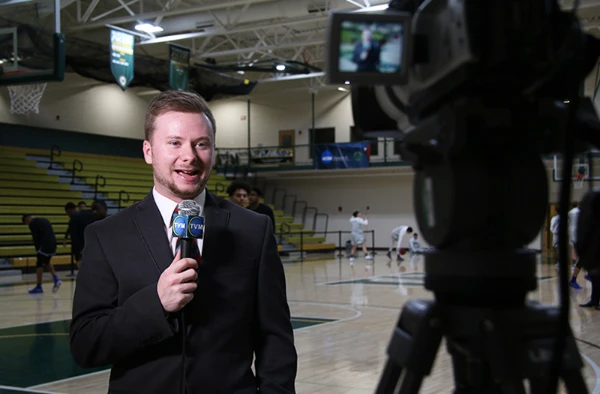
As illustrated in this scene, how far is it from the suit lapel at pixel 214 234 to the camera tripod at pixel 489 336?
2.94 ft

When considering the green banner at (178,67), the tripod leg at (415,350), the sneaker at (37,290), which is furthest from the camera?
the green banner at (178,67)

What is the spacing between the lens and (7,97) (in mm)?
23125

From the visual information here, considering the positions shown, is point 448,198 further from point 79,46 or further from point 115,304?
point 79,46

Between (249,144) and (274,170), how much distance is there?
2.08 m

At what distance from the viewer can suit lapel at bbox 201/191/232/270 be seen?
6.56 ft

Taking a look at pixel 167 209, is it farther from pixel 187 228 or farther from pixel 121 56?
pixel 121 56

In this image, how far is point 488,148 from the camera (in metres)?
1.11

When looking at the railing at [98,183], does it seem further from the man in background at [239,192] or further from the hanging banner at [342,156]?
the man in background at [239,192]

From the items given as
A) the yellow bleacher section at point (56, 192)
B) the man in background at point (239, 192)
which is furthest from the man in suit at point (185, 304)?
the yellow bleacher section at point (56, 192)

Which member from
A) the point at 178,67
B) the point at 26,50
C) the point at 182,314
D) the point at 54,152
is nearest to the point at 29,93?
the point at 178,67

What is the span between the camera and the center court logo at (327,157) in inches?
1072

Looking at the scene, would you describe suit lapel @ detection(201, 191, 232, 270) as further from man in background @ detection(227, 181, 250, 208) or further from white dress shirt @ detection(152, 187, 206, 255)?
man in background @ detection(227, 181, 250, 208)

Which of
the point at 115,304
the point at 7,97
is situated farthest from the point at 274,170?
the point at 115,304

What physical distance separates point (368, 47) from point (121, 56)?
16454mm
